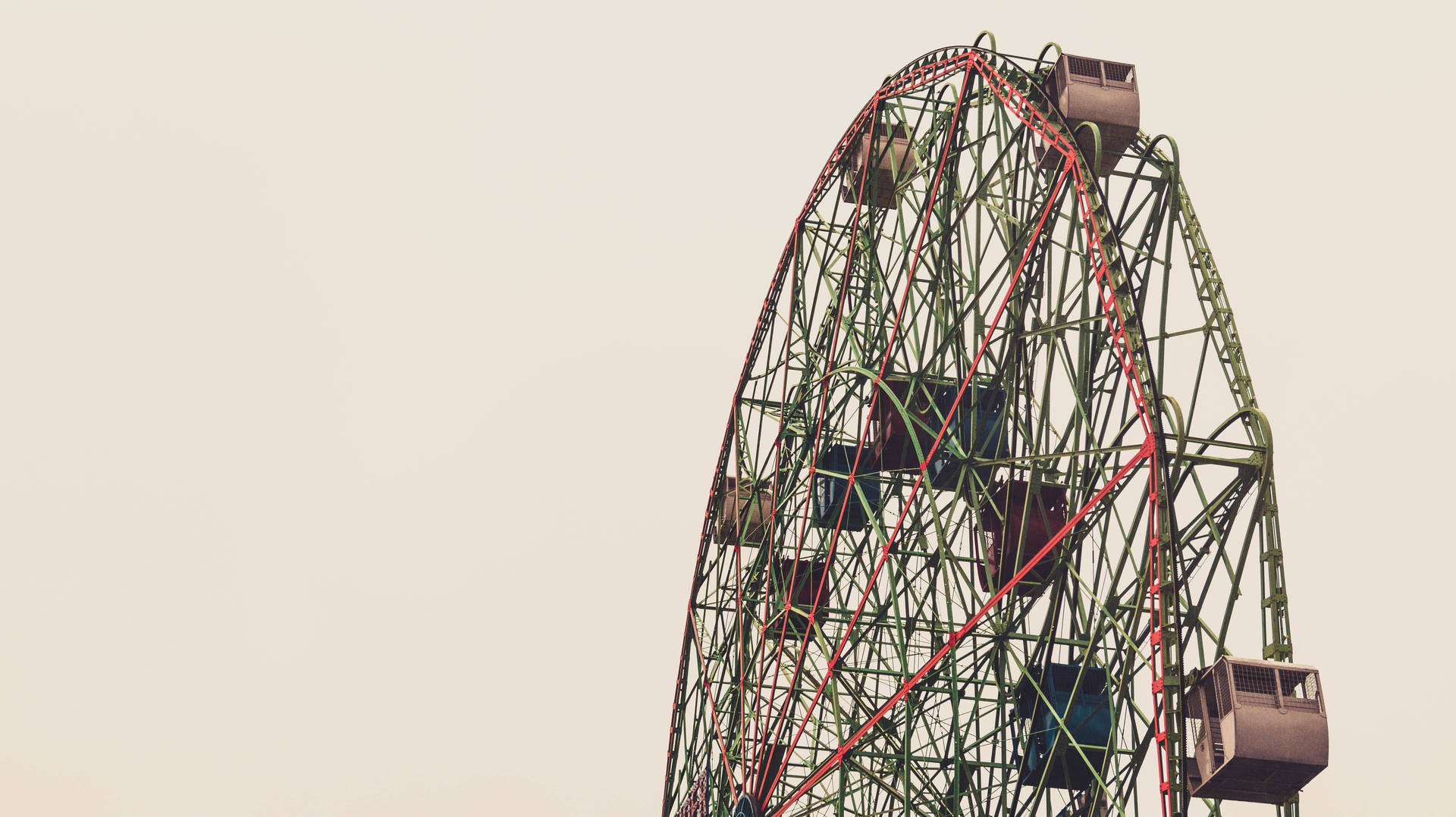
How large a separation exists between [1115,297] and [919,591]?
20.0 m

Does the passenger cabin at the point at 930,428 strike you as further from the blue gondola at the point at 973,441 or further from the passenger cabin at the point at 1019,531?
the passenger cabin at the point at 1019,531

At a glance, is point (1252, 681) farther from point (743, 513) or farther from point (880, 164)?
point (743, 513)

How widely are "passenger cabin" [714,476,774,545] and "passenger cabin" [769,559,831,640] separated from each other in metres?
1.31

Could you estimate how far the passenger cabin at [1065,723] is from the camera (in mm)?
26719

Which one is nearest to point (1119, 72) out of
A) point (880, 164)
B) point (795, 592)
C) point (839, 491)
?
point (880, 164)

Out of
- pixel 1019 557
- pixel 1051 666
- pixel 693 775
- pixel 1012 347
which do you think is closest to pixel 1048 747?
pixel 1051 666

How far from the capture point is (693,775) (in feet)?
136

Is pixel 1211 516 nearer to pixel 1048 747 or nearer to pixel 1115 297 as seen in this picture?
pixel 1115 297

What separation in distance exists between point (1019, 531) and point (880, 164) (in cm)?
889

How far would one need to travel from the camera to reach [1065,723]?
2625cm

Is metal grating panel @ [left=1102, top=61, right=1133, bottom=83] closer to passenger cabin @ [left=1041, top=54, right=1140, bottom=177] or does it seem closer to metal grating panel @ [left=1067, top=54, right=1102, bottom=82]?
passenger cabin @ [left=1041, top=54, right=1140, bottom=177]

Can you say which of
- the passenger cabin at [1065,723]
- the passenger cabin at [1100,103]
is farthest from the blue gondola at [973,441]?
the passenger cabin at [1100,103]

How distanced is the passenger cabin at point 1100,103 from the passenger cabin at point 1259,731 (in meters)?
8.82

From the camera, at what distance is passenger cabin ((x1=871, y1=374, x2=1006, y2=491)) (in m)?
29.7
